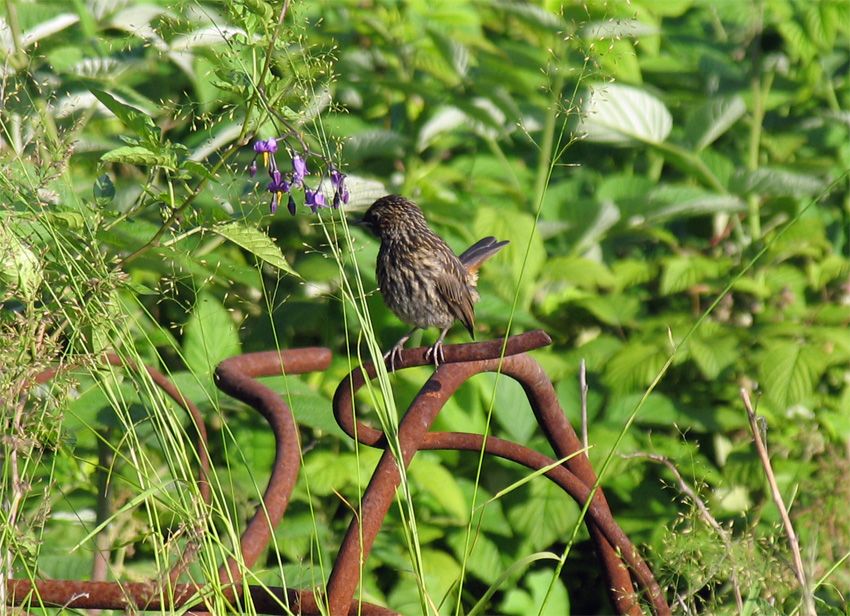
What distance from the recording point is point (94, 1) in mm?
3801

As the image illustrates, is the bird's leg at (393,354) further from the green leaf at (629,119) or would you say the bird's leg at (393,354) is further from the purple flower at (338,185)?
the green leaf at (629,119)

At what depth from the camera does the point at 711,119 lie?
4.22 m

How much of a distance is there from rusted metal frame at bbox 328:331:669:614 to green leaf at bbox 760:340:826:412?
7.13ft

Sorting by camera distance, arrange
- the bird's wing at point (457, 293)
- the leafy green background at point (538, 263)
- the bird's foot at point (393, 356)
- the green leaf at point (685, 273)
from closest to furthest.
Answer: the bird's foot at point (393, 356) → the bird's wing at point (457, 293) → the leafy green background at point (538, 263) → the green leaf at point (685, 273)

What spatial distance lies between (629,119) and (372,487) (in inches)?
107

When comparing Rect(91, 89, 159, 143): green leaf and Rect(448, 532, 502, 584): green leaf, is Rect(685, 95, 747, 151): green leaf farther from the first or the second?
Rect(91, 89, 159, 143): green leaf

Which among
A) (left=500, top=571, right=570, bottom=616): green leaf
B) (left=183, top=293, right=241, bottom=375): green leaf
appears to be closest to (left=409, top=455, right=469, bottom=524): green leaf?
(left=500, top=571, right=570, bottom=616): green leaf

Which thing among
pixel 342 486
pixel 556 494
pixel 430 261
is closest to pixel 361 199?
pixel 430 261

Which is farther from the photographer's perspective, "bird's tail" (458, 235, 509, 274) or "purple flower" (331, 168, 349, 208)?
"bird's tail" (458, 235, 509, 274)

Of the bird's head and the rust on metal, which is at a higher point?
the rust on metal

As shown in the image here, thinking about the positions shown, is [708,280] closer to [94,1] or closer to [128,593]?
[94,1]

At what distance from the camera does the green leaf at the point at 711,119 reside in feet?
13.7

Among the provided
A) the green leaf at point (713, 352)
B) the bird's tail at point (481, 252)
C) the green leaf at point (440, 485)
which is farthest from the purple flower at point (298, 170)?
the green leaf at point (713, 352)

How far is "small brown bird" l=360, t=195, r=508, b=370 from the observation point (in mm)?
3082
